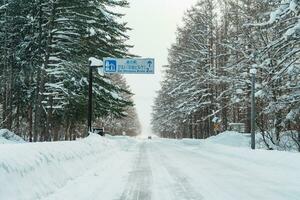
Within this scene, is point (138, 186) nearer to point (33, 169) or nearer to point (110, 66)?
point (33, 169)

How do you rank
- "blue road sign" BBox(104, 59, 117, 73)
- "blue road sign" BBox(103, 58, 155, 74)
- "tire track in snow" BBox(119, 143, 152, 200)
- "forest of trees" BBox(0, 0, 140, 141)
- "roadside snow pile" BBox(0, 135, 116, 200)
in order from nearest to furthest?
1. "roadside snow pile" BBox(0, 135, 116, 200)
2. "tire track in snow" BBox(119, 143, 152, 200)
3. "forest of trees" BBox(0, 0, 140, 141)
4. "blue road sign" BBox(104, 59, 117, 73)
5. "blue road sign" BBox(103, 58, 155, 74)

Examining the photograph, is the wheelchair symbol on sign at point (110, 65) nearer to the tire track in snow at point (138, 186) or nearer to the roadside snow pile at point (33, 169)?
the tire track in snow at point (138, 186)

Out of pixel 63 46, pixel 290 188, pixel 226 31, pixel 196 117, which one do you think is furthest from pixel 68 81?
pixel 196 117

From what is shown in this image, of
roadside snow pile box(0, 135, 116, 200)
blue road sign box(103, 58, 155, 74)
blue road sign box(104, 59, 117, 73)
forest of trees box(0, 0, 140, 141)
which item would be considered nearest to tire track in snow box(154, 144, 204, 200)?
roadside snow pile box(0, 135, 116, 200)

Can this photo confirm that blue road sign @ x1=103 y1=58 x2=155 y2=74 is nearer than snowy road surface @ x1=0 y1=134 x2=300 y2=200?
No

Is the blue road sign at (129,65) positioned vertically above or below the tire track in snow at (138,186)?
above

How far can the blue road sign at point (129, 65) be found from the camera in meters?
31.5

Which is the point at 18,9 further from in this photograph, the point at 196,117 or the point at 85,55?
the point at 196,117

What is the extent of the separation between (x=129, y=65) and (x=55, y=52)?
17.3 ft

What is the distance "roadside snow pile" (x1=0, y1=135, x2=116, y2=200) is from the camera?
7241mm

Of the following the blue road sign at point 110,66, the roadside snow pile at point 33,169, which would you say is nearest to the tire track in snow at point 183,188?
the roadside snow pile at point 33,169

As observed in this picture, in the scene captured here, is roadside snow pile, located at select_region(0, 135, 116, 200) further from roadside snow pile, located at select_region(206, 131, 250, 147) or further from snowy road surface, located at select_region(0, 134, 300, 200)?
roadside snow pile, located at select_region(206, 131, 250, 147)

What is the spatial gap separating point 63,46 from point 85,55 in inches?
108

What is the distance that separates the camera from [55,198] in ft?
26.3
